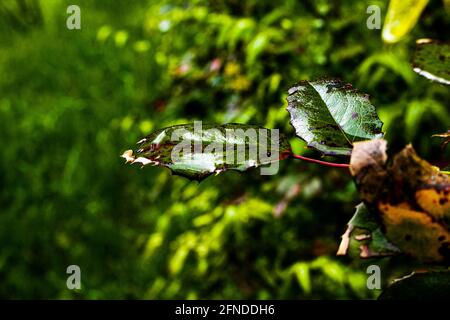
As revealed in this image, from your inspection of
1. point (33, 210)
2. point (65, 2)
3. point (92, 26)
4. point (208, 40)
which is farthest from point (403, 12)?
point (65, 2)

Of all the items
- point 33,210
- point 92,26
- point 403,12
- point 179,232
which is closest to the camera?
point 403,12

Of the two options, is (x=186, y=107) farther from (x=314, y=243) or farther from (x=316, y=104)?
(x=316, y=104)

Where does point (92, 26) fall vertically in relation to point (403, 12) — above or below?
above

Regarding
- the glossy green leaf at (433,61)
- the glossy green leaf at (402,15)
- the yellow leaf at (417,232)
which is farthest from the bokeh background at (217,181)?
the yellow leaf at (417,232)

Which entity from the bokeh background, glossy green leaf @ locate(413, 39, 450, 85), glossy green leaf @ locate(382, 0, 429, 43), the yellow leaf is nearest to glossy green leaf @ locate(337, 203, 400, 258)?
the yellow leaf

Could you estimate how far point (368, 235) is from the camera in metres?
0.33

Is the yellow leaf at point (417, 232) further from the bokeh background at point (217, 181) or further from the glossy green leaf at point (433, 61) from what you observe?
the bokeh background at point (217, 181)

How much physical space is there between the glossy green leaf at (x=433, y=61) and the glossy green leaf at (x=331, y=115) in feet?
0.17

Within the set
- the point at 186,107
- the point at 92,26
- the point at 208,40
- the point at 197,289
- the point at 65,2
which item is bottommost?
the point at 197,289

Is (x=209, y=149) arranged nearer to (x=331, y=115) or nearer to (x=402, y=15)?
(x=331, y=115)

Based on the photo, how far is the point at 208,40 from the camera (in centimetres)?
169

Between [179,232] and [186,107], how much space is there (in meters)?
0.62

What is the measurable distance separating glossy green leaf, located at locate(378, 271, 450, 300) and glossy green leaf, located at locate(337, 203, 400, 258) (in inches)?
1.1

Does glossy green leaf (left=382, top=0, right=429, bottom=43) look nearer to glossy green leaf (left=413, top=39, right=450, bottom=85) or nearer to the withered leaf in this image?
glossy green leaf (left=413, top=39, right=450, bottom=85)
